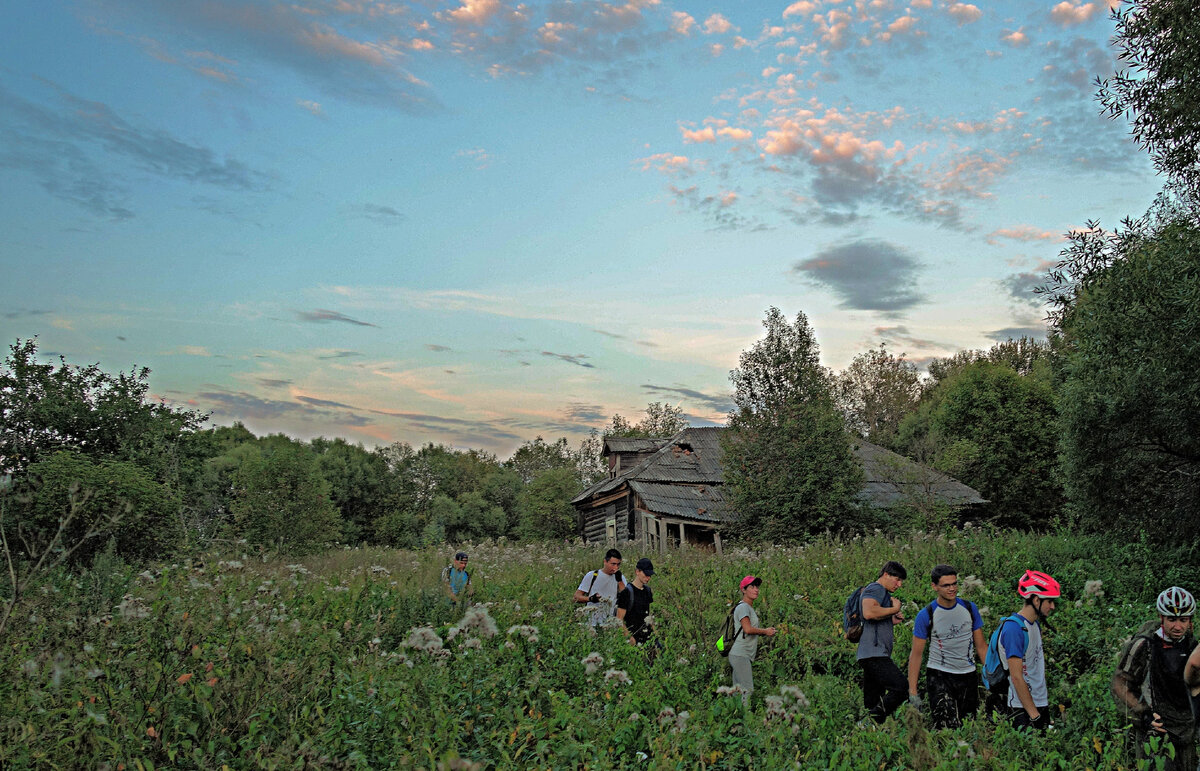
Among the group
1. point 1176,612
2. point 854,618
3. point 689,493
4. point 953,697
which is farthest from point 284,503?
point 1176,612

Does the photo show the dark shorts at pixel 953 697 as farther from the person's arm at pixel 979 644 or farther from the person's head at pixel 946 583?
the person's head at pixel 946 583

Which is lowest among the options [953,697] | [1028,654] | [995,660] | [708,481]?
[953,697]

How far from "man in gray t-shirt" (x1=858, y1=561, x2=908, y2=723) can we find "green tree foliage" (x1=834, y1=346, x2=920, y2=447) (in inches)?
2251

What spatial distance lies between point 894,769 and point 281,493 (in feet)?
145

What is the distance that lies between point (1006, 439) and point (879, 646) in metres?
37.5

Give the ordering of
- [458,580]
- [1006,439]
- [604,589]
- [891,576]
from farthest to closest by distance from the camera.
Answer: [1006,439], [458,580], [604,589], [891,576]

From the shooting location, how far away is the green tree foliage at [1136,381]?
1300 centimetres

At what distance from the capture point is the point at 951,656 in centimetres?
663

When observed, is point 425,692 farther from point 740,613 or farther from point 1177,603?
point 1177,603

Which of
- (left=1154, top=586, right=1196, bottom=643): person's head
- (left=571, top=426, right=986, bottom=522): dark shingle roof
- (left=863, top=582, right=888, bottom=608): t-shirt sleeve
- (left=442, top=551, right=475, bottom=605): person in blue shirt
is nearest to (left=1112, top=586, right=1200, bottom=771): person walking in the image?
(left=1154, top=586, right=1196, bottom=643): person's head

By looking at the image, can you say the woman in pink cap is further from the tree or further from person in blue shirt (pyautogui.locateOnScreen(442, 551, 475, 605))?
the tree

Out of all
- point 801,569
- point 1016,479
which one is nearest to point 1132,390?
point 801,569

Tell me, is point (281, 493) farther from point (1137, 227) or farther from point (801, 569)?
point (1137, 227)

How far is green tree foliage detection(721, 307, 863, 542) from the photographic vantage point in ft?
81.4
